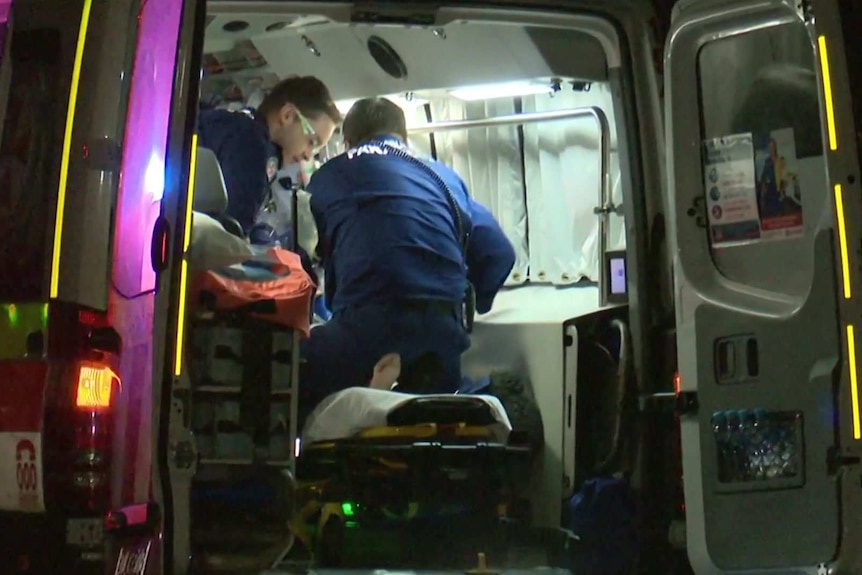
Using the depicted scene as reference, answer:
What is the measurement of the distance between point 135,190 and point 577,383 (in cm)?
246

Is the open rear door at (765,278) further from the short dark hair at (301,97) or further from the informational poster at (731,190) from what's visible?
the short dark hair at (301,97)

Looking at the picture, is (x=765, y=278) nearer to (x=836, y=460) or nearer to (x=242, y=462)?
(x=836, y=460)

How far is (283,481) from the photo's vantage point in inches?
166

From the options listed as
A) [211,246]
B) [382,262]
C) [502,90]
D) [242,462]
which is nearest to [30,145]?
[211,246]

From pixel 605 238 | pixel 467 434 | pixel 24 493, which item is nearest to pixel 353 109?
pixel 605 238

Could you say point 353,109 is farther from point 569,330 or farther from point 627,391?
point 627,391

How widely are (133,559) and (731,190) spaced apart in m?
1.96

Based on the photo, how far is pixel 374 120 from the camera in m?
5.41

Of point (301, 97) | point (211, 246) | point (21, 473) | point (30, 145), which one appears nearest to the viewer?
point (21, 473)

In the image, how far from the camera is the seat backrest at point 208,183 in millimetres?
3781

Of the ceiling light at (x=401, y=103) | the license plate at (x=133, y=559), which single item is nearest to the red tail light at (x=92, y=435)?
the license plate at (x=133, y=559)

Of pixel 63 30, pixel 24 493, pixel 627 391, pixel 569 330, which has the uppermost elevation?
pixel 63 30

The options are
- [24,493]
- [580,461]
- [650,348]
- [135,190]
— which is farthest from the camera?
[580,461]

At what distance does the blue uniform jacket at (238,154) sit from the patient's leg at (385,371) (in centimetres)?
82
